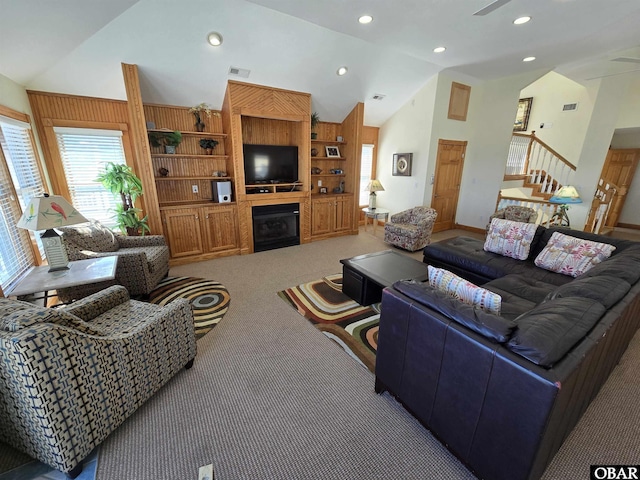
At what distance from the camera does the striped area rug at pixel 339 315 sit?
Result: 2.31 m

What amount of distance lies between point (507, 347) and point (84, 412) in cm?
204

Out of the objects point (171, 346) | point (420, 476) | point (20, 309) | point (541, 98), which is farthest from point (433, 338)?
point (541, 98)

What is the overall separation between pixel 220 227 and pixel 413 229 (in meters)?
3.30

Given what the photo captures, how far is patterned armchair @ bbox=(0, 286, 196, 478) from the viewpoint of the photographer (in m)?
1.17

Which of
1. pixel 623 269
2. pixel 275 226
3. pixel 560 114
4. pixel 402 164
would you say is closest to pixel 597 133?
pixel 560 114

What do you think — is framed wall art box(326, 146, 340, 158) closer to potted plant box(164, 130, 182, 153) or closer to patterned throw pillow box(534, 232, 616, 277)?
potted plant box(164, 130, 182, 153)

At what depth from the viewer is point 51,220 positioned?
7.00 ft

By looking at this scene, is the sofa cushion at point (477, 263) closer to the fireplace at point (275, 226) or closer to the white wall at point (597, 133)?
the fireplace at point (275, 226)

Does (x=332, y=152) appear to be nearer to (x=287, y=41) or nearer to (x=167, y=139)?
(x=287, y=41)

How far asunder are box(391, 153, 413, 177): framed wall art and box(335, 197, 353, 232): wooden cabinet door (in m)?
1.33

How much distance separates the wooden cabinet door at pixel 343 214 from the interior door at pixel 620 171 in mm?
5867

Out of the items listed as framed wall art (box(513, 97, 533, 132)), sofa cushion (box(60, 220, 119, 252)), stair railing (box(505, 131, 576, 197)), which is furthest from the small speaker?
framed wall art (box(513, 97, 533, 132))

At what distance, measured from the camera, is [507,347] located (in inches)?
44.6

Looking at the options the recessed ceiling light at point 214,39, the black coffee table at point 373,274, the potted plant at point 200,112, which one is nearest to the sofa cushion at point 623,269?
the black coffee table at point 373,274
